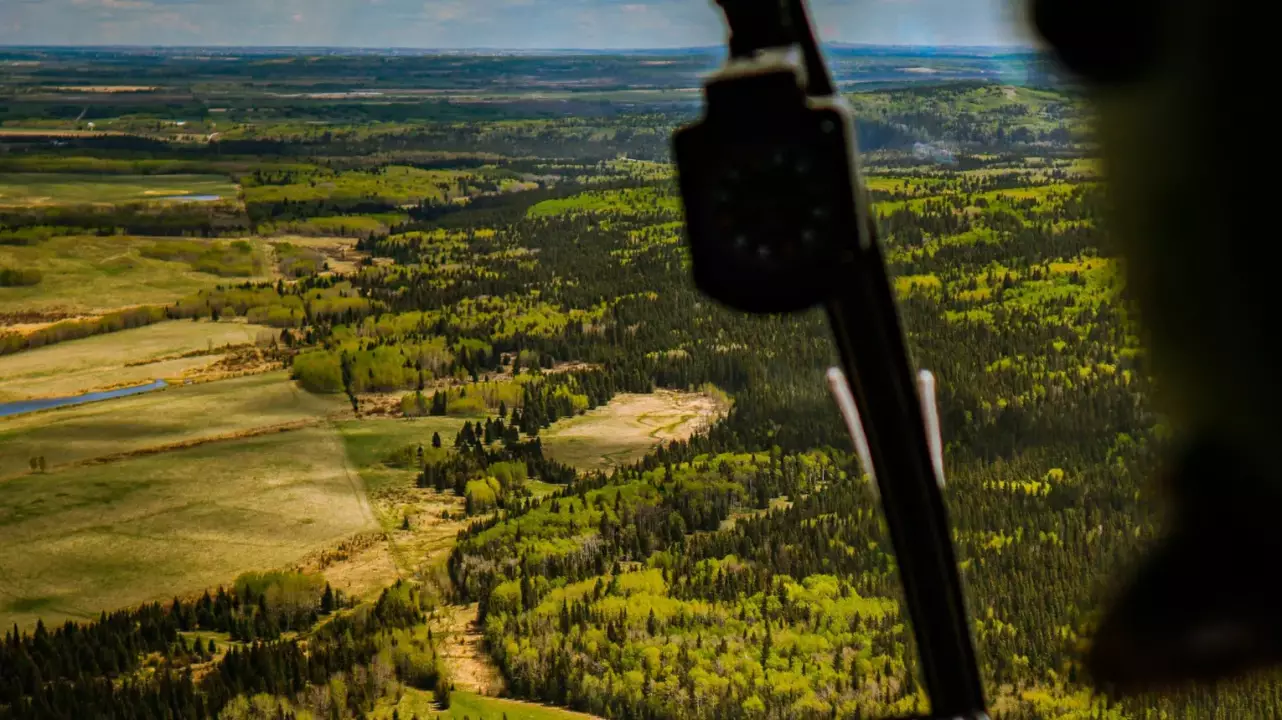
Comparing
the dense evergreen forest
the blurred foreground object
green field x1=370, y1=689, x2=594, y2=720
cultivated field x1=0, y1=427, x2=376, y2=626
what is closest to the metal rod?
the dense evergreen forest

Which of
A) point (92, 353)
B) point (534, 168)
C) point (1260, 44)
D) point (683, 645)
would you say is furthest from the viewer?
point (534, 168)

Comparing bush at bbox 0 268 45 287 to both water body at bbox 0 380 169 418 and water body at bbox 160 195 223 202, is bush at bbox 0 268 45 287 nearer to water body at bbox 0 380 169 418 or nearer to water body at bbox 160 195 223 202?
water body at bbox 0 380 169 418

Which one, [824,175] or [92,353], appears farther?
[92,353]

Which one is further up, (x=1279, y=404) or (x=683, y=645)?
(x=1279, y=404)

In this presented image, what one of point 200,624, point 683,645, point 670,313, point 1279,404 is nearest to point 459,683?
point 683,645

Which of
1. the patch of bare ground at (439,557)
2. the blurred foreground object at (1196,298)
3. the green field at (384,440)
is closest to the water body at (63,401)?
the green field at (384,440)

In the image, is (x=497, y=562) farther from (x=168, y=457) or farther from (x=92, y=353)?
(x=92, y=353)

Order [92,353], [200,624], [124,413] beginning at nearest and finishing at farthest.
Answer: [200,624]
[124,413]
[92,353]
